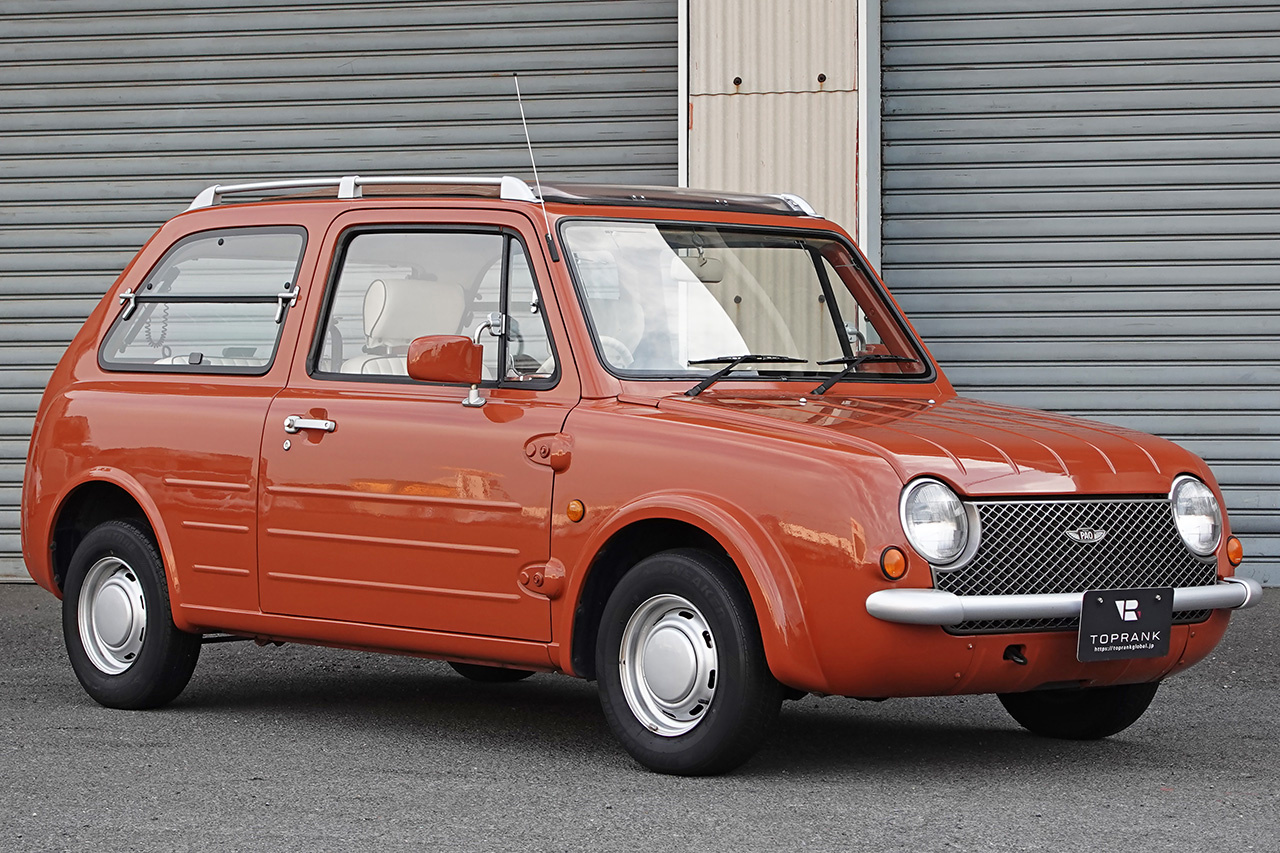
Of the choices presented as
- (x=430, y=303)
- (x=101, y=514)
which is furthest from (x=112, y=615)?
(x=430, y=303)

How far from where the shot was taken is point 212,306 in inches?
265

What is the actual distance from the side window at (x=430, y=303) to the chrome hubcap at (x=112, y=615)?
121 centimetres

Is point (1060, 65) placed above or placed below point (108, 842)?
above

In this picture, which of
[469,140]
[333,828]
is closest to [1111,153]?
[469,140]

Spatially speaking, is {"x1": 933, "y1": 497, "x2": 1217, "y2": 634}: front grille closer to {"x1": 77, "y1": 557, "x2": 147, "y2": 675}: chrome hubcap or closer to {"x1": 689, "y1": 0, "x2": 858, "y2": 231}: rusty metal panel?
{"x1": 77, "y1": 557, "x2": 147, "y2": 675}: chrome hubcap

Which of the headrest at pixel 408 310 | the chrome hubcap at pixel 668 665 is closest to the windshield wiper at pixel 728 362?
the chrome hubcap at pixel 668 665

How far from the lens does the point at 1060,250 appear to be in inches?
410

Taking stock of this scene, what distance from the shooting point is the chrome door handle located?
6074mm

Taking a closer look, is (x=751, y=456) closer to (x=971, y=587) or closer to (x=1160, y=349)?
(x=971, y=587)

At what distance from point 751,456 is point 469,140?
20.9 feet

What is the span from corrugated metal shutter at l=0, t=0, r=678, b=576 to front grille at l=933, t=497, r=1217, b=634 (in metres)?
5.94

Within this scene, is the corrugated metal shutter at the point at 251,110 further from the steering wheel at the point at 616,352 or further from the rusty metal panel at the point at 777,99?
the steering wheel at the point at 616,352

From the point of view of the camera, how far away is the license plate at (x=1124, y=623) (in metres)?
5.00

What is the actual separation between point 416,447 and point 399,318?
56 cm
